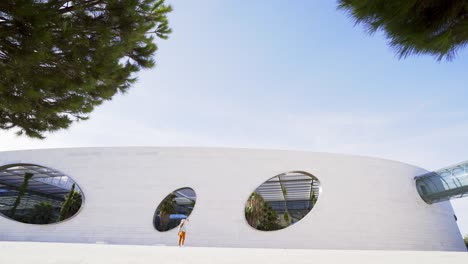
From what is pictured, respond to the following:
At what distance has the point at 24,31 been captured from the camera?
2842 millimetres

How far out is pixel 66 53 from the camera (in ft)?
11.3

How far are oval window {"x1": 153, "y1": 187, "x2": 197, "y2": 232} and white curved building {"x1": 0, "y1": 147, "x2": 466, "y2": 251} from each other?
1.01 ft

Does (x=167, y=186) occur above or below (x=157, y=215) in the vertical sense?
above

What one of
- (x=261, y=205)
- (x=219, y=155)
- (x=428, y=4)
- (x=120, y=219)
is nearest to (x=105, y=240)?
(x=120, y=219)

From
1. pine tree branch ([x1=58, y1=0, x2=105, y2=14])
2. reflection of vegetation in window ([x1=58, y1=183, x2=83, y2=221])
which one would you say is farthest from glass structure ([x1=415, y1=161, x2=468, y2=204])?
reflection of vegetation in window ([x1=58, y1=183, x2=83, y2=221])

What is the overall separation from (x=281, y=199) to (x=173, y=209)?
1095 cm

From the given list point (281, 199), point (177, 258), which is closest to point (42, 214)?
point (177, 258)

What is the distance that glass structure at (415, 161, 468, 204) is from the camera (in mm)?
13641

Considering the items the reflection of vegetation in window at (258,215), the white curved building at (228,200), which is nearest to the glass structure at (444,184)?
the white curved building at (228,200)

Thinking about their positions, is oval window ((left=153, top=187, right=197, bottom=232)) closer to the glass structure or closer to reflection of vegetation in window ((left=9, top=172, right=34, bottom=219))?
reflection of vegetation in window ((left=9, top=172, right=34, bottom=219))

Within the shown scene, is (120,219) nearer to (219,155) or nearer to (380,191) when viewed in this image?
(219,155)

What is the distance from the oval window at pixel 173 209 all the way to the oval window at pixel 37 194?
160 inches

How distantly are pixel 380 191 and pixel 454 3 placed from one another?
13625 mm

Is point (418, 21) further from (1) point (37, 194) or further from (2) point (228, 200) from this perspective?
(1) point (37, 194)
